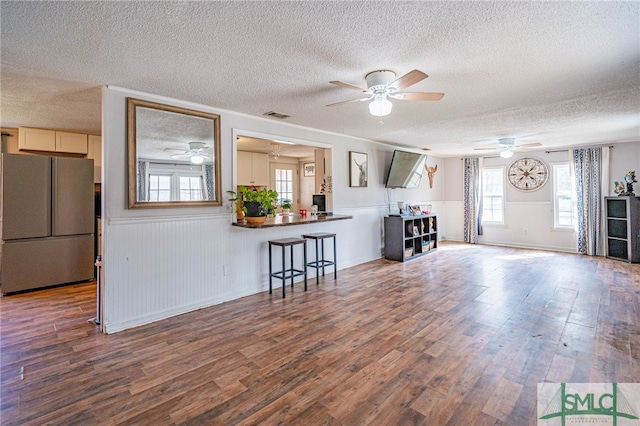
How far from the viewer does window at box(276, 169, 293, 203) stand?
8.09 metres

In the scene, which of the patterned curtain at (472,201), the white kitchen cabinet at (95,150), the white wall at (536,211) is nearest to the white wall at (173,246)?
the white kitchen cabinet at (95,150)

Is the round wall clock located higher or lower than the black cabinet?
higher

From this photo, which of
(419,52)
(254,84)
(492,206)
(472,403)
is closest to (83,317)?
(254,84)

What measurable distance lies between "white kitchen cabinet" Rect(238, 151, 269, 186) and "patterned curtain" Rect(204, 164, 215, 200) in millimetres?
3276

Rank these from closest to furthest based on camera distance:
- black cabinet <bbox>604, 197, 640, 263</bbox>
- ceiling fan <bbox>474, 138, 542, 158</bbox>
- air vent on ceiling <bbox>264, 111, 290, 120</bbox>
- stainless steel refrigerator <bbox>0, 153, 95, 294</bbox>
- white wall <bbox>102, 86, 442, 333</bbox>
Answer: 1. white wall <bbox>102, 86, 442, 333</bbox>
2. air vent on ceiling <bbox>264, 111, 290, 120</bbox>
3. stainless steel refrigerator <bbox>0, 153, 95, 294</bbox>
4. black cabinet <bbox>604, 197, 640, 263</bbox>
5. ceiling fan <bbox>474, 138, 542, 158</bbox>

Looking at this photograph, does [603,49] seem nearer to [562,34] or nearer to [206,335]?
[562,34]

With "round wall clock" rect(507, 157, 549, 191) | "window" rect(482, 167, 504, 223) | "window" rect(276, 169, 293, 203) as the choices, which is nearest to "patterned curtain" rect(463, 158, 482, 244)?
"window" rect(482, 167, 504, 223)

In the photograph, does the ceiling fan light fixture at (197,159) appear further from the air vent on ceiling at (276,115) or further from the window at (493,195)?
the window at (493,195)

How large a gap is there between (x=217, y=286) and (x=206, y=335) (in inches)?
36.4

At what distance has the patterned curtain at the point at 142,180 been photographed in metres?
3.15

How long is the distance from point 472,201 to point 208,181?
269 inches

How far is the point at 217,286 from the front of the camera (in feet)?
12.3

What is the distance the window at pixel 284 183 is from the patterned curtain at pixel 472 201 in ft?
15.3

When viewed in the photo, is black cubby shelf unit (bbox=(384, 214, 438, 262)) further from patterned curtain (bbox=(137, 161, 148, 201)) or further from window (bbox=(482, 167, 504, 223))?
patterned curtain (bbox=(137, 161, 148, 201))
